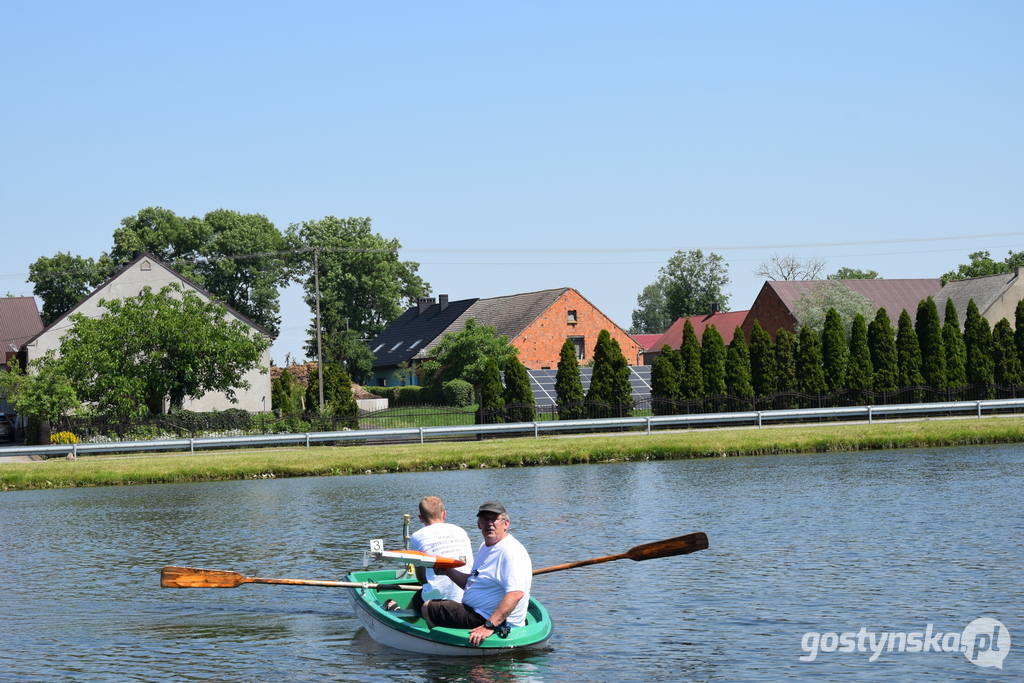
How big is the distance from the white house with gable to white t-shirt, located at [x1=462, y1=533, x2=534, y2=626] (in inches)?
1770

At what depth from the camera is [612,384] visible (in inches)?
1917

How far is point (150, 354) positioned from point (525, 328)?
28.9 m

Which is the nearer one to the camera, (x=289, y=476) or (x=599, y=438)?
(x=289, y=476)

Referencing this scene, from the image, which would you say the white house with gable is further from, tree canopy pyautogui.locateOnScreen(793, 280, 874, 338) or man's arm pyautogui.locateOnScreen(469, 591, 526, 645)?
man's arm pyautogui.locateOnScreen(469, 591, 526, 645)

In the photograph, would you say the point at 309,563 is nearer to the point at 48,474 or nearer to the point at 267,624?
the point at 267,624

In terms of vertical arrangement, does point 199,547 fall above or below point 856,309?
below

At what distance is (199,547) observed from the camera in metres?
19.2

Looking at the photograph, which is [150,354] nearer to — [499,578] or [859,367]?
[859,367]

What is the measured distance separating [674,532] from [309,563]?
6227 millimetres

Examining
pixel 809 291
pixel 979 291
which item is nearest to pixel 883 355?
pixel 979 291

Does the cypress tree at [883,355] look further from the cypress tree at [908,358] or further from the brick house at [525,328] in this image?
the brick house at [525,328]

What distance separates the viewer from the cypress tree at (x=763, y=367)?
50.1 meters

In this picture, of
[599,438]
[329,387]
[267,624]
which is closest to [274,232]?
[329,387]

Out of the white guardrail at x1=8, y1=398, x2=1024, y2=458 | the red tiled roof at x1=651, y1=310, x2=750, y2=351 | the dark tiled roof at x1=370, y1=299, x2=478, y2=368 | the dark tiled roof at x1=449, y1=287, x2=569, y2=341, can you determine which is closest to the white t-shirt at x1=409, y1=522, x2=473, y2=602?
the white guardrail at x1=8, y1=398, x2=1024, y2=458
